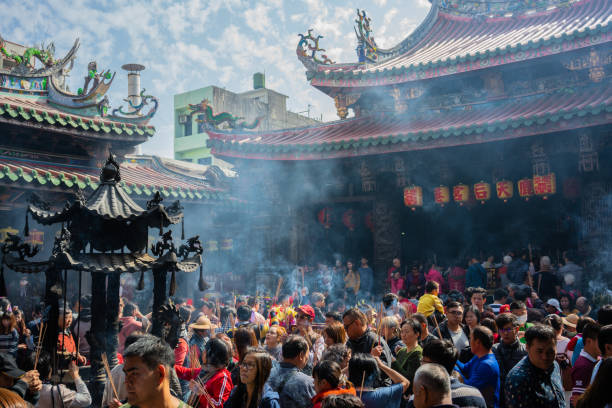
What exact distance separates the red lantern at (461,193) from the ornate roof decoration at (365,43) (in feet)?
16.5

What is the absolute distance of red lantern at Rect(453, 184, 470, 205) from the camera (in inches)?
443

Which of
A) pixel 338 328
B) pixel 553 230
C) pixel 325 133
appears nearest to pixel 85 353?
pixel 338 328

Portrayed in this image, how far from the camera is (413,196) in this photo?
454 inches

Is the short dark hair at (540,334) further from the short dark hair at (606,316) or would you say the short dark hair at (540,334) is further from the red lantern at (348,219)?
the red lantern at (348,219)

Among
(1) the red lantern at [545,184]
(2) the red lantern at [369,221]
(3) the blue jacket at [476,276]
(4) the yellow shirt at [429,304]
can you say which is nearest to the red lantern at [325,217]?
(2) the red lantern at [369,221]

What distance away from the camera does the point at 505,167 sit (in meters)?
11.2

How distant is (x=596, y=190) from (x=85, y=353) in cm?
943

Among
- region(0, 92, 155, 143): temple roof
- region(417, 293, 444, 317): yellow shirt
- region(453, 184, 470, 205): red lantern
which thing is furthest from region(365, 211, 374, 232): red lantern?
region(417, 293, 444, 317): yellow shirt

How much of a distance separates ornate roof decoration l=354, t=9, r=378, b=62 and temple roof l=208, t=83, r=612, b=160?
6.43ft

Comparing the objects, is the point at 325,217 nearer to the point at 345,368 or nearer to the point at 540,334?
the point at 345,368

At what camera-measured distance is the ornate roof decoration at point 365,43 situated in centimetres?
1413

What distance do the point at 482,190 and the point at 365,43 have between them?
5731mm

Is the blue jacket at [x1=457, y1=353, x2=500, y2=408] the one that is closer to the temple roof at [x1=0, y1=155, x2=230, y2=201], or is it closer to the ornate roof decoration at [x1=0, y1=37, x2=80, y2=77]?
the temple roof at [x1=0, y1=155, x2=230, y2=201]

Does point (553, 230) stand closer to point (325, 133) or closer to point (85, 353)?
point (325, 133)
